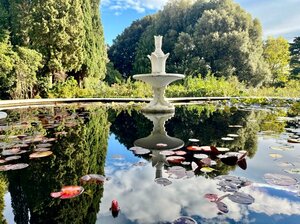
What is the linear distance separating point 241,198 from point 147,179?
68 centimetres

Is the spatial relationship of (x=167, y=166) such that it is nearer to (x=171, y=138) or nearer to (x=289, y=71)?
(x=171, y=138)

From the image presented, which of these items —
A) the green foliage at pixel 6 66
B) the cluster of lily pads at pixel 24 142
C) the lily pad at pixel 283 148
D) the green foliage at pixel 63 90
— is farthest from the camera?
the green foliage at pixel 63 90

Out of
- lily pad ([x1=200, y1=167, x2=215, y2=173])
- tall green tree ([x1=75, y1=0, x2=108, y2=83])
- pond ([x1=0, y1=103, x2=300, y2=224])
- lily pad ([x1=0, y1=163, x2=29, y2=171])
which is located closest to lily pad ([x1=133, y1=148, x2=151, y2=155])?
pond ([x1=0, y1=103, x2=300, y2=224])

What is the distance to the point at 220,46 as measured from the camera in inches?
767

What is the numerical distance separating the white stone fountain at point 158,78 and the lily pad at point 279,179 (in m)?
4.13

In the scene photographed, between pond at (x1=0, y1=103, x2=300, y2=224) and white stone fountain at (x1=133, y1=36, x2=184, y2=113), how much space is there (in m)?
2.64

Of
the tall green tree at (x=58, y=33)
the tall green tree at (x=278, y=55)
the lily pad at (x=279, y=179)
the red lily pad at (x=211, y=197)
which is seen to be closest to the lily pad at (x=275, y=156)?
the lily pad at (x=279, y=179)

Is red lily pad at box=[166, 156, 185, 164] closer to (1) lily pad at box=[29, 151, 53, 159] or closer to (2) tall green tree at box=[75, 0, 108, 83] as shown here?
(1) lily pad at box=[29, 151, 53, 159]

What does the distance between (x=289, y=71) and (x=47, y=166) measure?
2848 centimetres

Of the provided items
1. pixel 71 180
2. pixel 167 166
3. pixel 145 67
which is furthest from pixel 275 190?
pixel 145 67

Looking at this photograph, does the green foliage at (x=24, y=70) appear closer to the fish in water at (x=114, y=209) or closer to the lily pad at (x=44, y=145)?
the lily pad at (x=44, y=145)

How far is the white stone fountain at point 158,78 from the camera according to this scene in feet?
19.7

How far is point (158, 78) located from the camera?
5973 millimetres

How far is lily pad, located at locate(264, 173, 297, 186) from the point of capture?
1.88 meters
